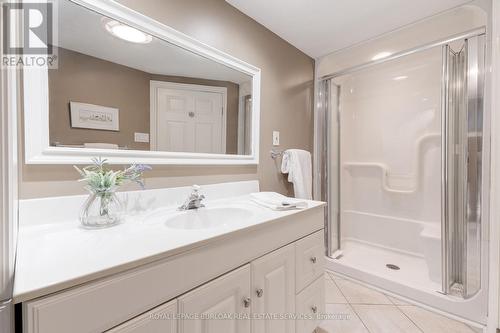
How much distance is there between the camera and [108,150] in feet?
3.09

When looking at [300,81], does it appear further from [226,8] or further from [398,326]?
[398,326]

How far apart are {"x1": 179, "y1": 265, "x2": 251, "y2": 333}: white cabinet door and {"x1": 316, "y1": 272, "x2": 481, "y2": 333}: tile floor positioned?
87cm

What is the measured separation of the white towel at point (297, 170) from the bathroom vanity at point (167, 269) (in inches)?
18.5

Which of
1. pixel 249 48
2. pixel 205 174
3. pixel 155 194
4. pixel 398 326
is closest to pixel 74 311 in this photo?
pixel 155 194

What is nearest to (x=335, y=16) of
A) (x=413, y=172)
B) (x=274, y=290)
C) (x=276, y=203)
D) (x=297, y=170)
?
(x=297, y=170)

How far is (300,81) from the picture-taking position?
199cm

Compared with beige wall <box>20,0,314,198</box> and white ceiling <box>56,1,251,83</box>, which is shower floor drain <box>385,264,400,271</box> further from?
white ceiling <box>56,1,251,83</box>

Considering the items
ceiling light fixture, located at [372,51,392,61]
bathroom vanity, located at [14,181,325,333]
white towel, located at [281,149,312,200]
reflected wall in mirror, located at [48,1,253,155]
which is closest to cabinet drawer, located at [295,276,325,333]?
bathroom vanity, located at [14,181,325,333]

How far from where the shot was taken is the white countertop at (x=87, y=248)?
0.44 m

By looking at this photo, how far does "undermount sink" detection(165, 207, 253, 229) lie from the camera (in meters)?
1.02

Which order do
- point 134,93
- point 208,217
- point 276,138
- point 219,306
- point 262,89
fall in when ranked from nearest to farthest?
1. point 219,306
2. point 134,93
3. point 208,217
4. point 262,89
5. point 276,138

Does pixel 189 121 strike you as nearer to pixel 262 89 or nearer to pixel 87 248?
pixel 262 89

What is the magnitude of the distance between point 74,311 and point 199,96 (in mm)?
1107

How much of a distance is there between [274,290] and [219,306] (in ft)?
1.00
